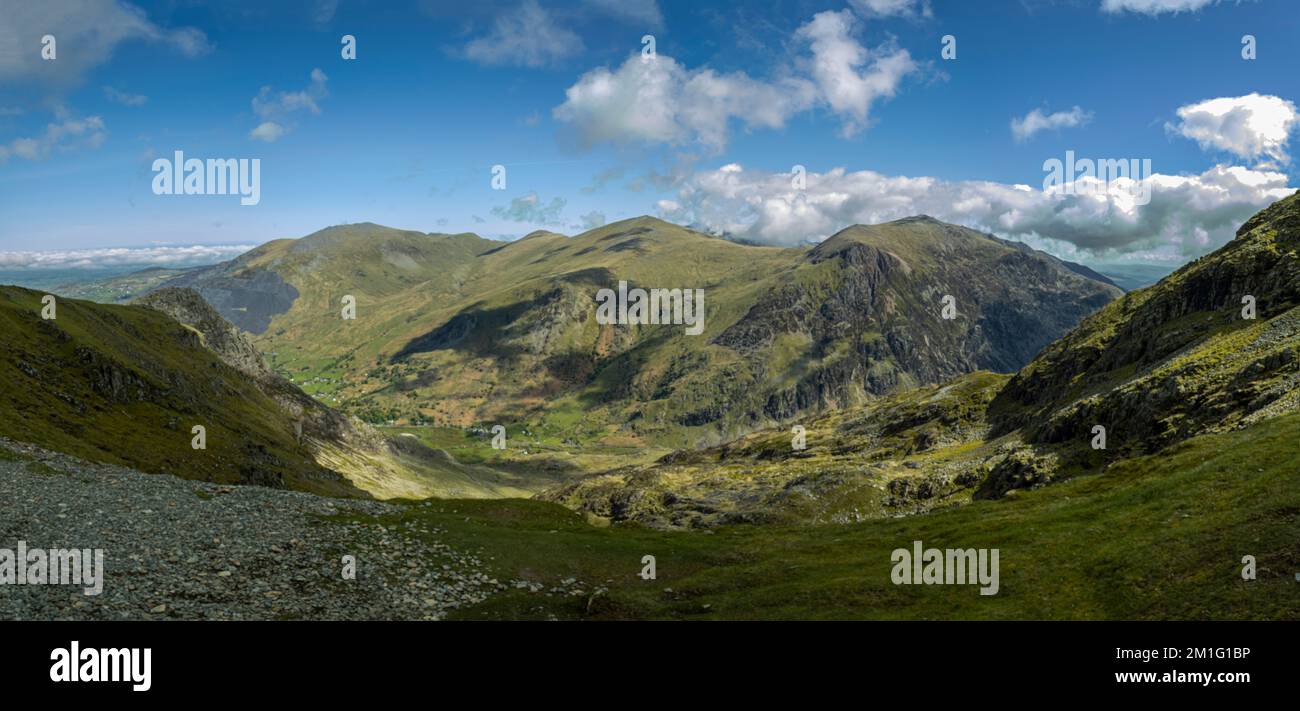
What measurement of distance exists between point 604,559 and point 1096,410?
100 metres

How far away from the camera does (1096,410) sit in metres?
110

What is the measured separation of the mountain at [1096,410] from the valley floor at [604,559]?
2365cm

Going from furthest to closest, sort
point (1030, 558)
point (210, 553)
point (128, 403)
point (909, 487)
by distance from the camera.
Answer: point (909, 487) → point (128, 403) → point (1030, 558) → point (210, 553)

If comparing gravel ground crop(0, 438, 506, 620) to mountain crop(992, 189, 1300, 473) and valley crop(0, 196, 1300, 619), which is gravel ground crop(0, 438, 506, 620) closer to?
valley crop(0, 196, 1300, 619)

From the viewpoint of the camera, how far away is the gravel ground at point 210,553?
1169 inches

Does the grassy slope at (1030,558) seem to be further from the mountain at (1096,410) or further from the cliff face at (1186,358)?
the cliff face at (1186,358)

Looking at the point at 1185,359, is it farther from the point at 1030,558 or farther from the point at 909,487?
the point at 1030,558

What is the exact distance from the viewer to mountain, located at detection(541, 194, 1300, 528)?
8631 centimetres

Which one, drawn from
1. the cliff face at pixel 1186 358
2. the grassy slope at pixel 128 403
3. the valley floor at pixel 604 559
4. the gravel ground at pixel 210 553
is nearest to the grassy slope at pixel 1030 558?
the valley floor at pixel 604 559

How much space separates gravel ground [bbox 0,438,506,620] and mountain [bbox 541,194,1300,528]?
70.3 meters

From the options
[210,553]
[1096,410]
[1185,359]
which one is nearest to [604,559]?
[210,553]
